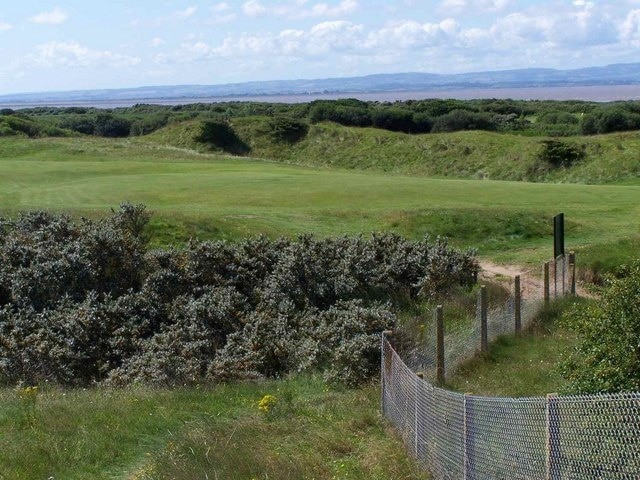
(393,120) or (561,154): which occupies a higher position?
(393,120)

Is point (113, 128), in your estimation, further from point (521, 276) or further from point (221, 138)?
point (521, 276)

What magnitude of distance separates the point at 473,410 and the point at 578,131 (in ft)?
215

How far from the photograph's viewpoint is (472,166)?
5494 centimetres

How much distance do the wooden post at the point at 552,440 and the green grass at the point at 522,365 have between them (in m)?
4.12

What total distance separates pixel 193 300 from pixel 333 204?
12772 millimetres

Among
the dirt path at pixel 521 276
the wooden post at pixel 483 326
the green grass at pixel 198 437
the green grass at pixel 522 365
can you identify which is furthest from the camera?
the dirt path at pixel 521 276

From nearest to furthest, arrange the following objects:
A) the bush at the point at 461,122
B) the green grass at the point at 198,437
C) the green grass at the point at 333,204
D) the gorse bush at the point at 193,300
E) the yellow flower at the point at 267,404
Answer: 1. the green grass at the point at 198,437
2. the yellow flower at the point at 267,404
3. the gorse bush at the point at 193,300
4. the green grass at the point at 333,204
5. the bush at the point at 461,122

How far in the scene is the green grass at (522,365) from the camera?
1138 centimetres

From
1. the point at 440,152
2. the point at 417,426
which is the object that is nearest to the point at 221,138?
the point at 440,152

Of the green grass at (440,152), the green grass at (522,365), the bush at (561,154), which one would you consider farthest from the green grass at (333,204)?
the bush at (561,154)

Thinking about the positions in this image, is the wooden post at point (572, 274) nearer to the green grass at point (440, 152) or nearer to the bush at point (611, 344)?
the bush at point (611, 344)

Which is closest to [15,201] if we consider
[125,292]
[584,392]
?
[125,292]

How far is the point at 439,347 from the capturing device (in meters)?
11.7

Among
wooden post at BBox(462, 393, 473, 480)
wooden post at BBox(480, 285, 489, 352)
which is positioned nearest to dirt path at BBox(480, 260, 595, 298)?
wooden post at BBox(480, 285, 489, 352)
